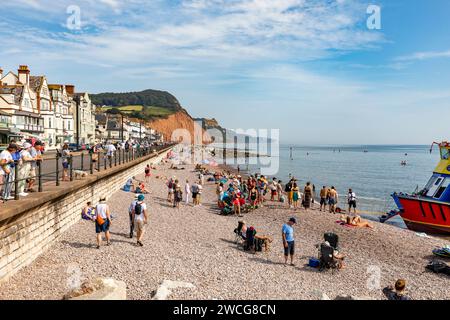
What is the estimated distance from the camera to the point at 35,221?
9.92 meters

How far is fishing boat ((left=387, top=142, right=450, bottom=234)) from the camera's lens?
21641 millimetres

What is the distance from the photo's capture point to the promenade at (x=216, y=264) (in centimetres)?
903

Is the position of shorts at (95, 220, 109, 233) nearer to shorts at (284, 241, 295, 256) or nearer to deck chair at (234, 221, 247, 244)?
deck chair at (234, 221, 247, 244)

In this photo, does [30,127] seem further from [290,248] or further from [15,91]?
[290,248]

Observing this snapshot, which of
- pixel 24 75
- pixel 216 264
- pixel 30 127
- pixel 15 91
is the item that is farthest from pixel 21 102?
pixel 216 264

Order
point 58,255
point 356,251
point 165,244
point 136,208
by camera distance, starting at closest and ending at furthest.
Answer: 1. point 58,255
2. point 136,208
3. point 165,244
4. point 356,251

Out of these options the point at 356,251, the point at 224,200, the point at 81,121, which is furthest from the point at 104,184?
the point at 81,121

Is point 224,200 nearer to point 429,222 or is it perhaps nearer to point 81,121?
point 429,222

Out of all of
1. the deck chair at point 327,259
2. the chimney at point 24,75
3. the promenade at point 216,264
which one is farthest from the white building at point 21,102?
the deck chair at point 327,259

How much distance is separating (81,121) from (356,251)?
61838 millimetres

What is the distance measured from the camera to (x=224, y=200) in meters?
21.1

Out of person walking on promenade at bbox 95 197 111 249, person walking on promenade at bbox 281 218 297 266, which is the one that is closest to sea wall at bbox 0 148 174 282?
person walking on promenade at bbox 95 197 111 249

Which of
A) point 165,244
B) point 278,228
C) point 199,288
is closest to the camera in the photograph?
point 199,288

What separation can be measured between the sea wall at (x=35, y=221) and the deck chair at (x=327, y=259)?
334 inches
